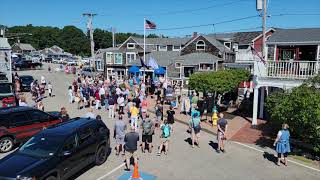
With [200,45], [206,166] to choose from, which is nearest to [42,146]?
[206,166]

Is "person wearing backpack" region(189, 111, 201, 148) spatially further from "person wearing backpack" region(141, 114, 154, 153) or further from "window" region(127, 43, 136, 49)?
"window" region(127, 43, 136, 49)

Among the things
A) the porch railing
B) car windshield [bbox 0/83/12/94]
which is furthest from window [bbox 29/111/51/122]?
the porch railing

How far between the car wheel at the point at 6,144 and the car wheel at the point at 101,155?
415cm

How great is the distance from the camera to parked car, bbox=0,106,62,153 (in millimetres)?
13570

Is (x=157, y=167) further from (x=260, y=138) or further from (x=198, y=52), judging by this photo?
(x=198, y=52)

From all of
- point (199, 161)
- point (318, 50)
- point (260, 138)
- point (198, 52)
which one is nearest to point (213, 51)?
point (198, 52)

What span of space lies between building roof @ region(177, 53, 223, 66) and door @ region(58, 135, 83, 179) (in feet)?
102

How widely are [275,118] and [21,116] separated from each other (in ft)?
35.7

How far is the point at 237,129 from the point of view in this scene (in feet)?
60.2

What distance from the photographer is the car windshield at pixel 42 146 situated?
10059mm

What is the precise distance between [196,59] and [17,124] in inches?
1188

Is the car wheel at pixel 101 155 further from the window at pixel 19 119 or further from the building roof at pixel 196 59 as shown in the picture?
the building roof at pixel 196 59

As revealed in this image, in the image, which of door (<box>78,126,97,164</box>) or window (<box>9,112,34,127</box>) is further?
window (<box>9,112,34,127</box>)

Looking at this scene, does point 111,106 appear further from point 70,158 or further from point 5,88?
point 70,158
